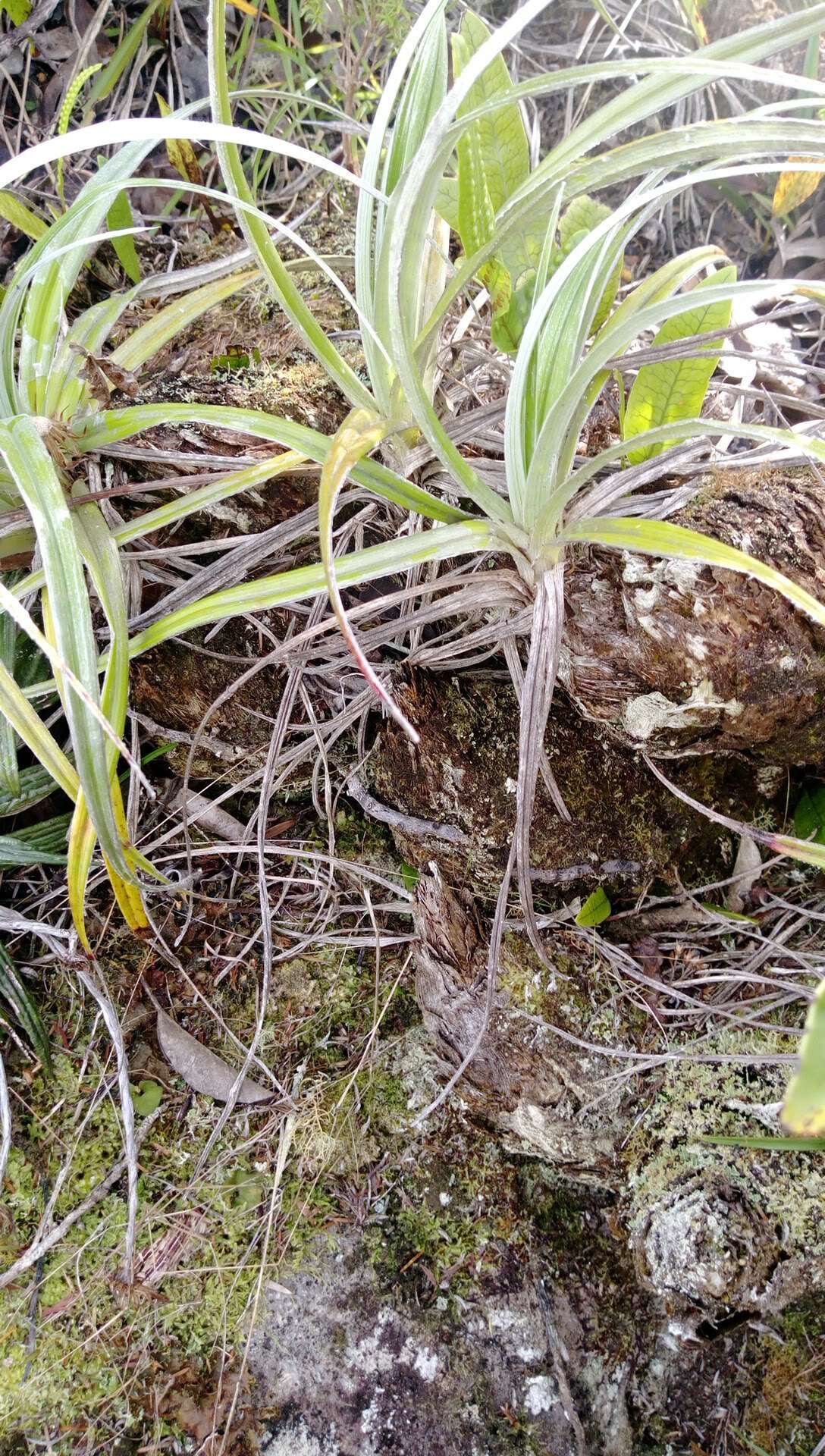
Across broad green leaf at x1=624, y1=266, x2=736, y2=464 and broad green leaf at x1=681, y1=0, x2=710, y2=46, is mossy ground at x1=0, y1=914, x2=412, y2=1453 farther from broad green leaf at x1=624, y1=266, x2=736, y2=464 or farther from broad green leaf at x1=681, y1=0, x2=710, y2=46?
broad green leaf at x1=681, y1=0, x2=710, y2=46

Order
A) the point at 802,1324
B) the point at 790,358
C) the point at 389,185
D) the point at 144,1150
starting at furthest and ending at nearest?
1. the point at 790,358
2. the point at 144,1150
3. the point at 802,1324
4. the point at 389,185

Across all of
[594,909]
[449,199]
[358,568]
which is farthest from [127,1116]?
[449,199]

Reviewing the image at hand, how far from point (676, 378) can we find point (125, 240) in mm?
892

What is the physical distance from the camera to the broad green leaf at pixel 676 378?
903 millimetres

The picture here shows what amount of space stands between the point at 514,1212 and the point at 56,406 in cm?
118

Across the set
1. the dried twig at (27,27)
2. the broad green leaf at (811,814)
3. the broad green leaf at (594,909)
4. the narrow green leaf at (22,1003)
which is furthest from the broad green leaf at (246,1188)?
the dried twig at (27,27)

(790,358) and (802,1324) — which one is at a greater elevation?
(790,358)

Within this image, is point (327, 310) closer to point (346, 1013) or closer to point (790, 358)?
point (790, 358)

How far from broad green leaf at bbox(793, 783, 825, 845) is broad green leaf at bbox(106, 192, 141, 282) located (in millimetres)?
1270

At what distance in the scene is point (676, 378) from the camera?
3.00 ft

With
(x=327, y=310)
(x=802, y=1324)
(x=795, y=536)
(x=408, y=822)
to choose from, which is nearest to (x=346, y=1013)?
(x=408, y=822)

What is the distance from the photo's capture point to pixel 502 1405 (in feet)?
3.42

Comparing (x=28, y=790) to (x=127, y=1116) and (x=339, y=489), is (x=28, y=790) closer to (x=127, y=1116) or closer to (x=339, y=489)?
(x=127, y=1116)

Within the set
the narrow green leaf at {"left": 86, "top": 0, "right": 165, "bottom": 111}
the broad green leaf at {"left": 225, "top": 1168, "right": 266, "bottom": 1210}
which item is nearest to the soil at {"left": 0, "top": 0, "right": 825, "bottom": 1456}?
the broad green leaf at {"left": 225, "top": 1168, "right": 266, "bottom": 1210}
